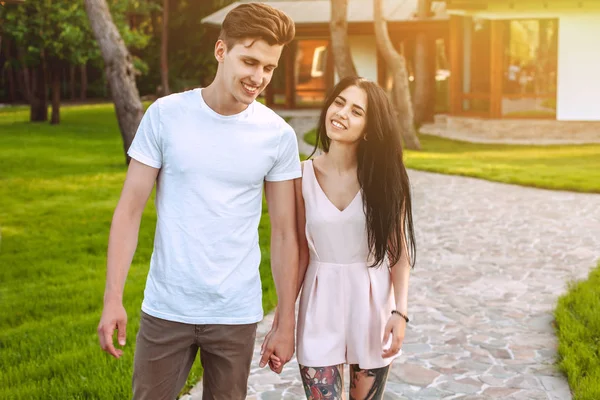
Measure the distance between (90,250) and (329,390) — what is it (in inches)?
284

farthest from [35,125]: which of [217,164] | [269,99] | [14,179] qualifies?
[217,164]

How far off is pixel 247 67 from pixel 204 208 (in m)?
0.49

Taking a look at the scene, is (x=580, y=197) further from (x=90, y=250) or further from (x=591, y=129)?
(x=591, y=129)

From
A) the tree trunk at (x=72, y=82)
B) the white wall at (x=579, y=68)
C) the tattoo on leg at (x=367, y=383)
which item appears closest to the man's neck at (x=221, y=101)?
the tattoo on leg at (x=367, y=383)

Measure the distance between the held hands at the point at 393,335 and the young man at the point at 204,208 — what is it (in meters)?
0.53

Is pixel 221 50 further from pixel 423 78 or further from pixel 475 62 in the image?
pixel 423 78

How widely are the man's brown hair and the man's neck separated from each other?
0.15 meters

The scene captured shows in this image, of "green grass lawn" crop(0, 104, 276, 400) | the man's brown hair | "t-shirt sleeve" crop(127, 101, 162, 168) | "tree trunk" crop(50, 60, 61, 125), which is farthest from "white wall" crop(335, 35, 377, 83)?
"t-shirt sleeve" crop(127, 101, 162, 168)

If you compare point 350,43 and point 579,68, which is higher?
point 350,43

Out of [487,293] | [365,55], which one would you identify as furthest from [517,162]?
[365,55]

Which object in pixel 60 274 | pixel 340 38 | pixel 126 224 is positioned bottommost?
pixel 60 274

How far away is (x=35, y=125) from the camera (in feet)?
90.6

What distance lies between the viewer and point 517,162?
18484 mm

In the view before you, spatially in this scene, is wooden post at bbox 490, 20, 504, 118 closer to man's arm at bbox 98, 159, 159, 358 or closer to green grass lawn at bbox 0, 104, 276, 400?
green grass lawn at bbox 0, 104, 276, 400
